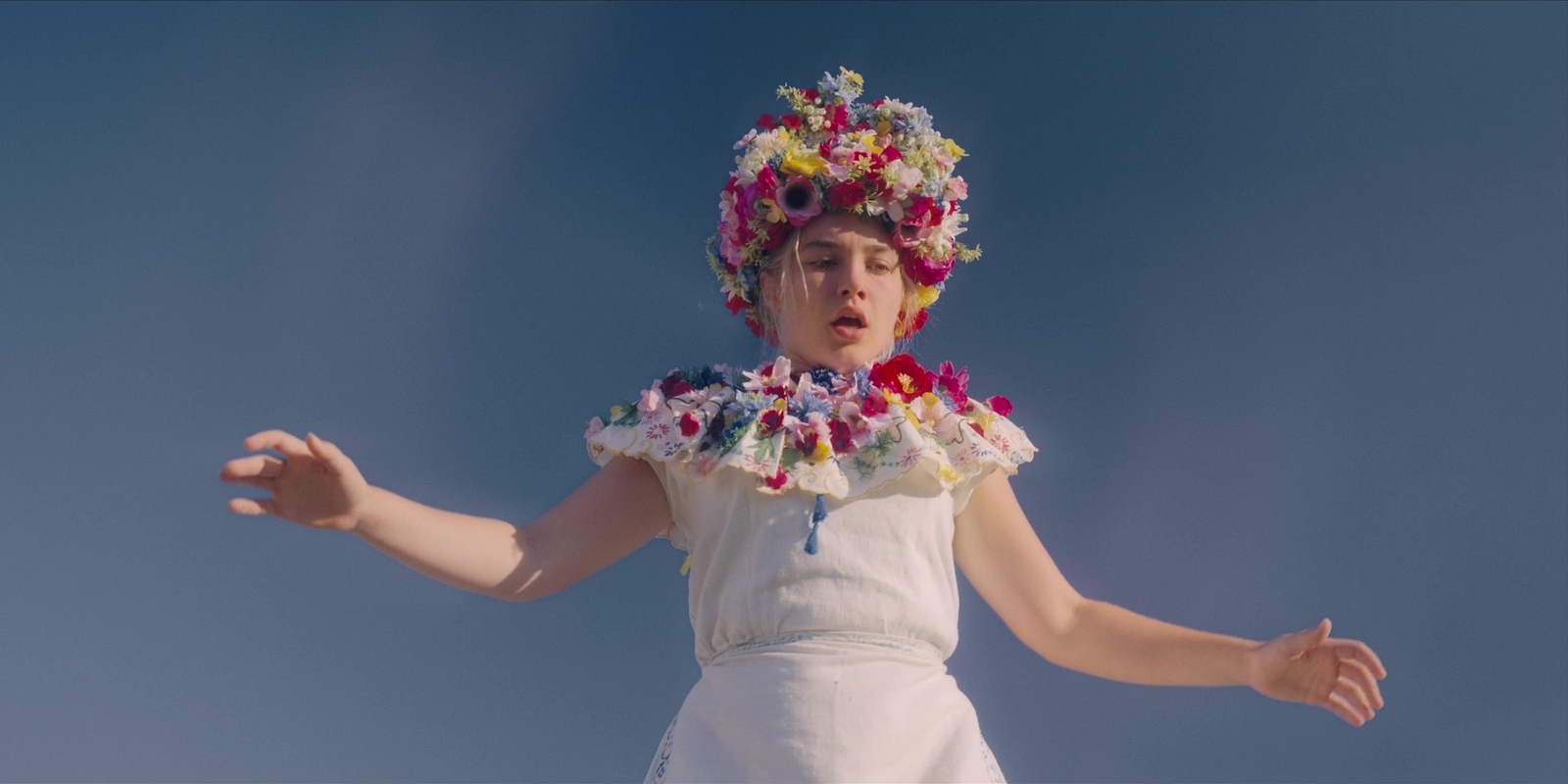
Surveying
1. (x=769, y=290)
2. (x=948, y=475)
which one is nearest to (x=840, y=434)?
(x=948, y=475)

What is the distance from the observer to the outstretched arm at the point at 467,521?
2768 mm

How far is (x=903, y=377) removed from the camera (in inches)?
143

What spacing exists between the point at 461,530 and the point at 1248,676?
6.15 ft

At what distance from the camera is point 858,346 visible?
12.1ft

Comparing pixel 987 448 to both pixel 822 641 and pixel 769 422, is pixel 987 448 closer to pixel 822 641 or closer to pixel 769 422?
pixel 769 422

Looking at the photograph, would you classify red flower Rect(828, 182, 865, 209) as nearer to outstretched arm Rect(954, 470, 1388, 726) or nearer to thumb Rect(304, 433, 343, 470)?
outstretched arm Rect(954, 470, 1388, 726)

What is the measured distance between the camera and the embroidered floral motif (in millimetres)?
3330

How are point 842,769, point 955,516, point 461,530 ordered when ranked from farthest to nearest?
point 955,516, point 461,530, point 842,769

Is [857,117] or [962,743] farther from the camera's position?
[857,117]

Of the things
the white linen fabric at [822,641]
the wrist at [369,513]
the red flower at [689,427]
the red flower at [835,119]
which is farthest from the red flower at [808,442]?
the red flower at [835,119]

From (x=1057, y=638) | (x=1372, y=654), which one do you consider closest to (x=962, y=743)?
(x=1057, y=638)

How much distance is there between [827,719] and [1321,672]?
119cm

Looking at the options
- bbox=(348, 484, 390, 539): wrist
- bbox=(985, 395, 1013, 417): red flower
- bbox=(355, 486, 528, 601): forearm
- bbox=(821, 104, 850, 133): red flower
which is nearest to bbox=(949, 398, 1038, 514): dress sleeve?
bbox=(985, 395, 1013, 417): red flower

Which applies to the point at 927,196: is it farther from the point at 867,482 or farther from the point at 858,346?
the point at 867,482
